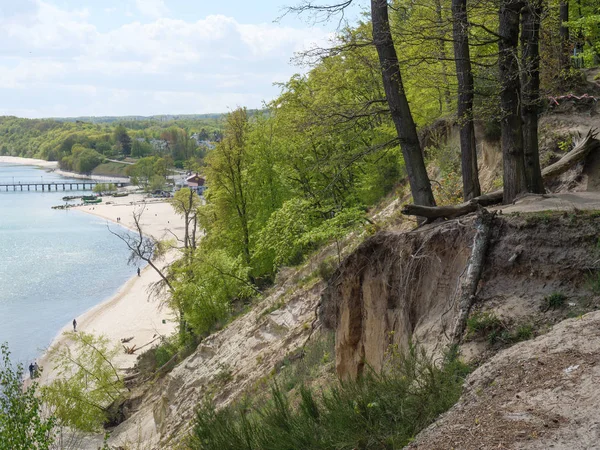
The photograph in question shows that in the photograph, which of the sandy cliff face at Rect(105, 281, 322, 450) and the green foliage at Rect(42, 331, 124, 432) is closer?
the sandy cliff face at Rect(105, 281, 322, 450)

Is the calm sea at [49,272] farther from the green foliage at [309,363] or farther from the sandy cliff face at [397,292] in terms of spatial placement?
the sandy cliff face at [397,292]

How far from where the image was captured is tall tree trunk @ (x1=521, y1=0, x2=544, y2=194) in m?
10.5

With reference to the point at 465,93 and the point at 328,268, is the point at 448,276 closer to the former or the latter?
the point at 465,93

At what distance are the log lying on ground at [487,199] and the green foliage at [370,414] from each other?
10.1 feet

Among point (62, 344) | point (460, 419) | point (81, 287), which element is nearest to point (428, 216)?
point (460, 419)

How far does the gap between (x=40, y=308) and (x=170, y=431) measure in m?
41.5

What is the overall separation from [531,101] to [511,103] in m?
0.56

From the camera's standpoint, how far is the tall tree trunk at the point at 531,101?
1053 centimetres

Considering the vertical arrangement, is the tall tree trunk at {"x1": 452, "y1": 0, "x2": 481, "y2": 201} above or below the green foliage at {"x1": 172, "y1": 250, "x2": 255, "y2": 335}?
above

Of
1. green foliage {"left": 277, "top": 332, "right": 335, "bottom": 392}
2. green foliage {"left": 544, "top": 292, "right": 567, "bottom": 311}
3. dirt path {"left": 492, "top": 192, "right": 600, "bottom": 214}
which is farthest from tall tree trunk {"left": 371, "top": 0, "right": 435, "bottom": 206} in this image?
green foliage {"left": 544, "top": 292, "right": 567, "bottom": 311}

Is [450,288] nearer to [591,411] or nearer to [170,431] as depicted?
[591,411]

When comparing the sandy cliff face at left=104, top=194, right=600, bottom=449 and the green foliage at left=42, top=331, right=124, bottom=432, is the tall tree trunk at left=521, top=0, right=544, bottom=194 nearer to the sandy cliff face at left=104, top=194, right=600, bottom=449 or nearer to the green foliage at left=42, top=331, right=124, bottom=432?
the sandy cliff face at left=104, top=194, right=600, bottom=449

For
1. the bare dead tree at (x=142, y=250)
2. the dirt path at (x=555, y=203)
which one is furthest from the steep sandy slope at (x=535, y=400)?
the bare dead tree at (x=142, y=250)

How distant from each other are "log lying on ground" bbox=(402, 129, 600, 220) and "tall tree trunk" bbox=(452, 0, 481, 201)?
4.33 feet
